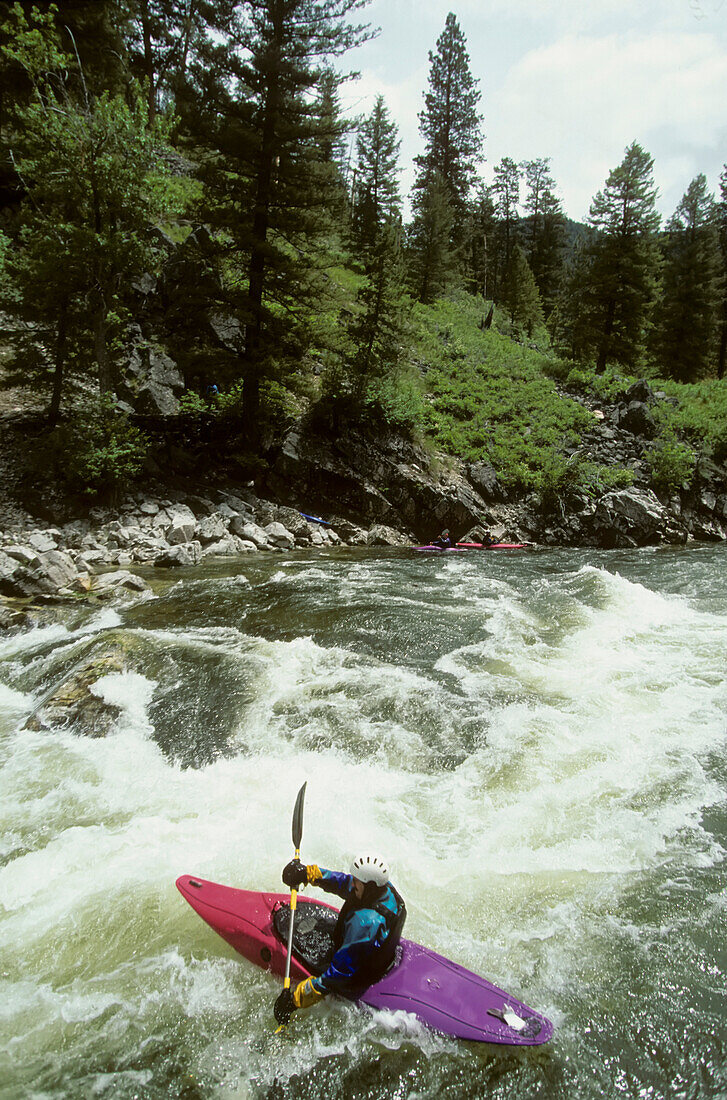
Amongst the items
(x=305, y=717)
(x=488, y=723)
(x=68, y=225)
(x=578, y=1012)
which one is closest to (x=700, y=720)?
(x=488, y=723)

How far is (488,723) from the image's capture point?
5.72 meters

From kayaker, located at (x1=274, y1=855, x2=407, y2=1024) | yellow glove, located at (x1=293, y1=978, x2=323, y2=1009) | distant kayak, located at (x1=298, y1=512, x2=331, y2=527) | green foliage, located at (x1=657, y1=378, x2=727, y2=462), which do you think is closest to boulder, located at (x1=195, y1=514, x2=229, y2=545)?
distant kayak, located at (x1=298, y1=512, x2=331, y2=527)

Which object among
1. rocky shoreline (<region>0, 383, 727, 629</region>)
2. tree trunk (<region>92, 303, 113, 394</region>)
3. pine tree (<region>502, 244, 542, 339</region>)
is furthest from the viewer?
pine tree (<region>502, 244, 542, 339</region>)

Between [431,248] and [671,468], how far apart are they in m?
17.4

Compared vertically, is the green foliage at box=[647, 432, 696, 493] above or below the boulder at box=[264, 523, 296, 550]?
above

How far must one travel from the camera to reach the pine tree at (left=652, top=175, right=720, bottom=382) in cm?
2859

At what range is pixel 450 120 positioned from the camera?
38.5 meters

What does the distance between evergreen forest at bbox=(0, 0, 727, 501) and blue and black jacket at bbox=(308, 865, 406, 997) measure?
414 inches

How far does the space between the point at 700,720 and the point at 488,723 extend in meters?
2.33

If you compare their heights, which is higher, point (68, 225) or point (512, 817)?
point (68, 225)

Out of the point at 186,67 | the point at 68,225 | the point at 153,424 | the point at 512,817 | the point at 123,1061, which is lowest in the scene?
the point at 123,1061

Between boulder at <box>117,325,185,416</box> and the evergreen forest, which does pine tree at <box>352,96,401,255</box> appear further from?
boulder at <box>117,325,185,416</box>

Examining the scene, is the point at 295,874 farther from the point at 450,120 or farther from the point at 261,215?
the point at 450,120

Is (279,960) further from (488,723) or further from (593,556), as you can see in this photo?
(593,556)
